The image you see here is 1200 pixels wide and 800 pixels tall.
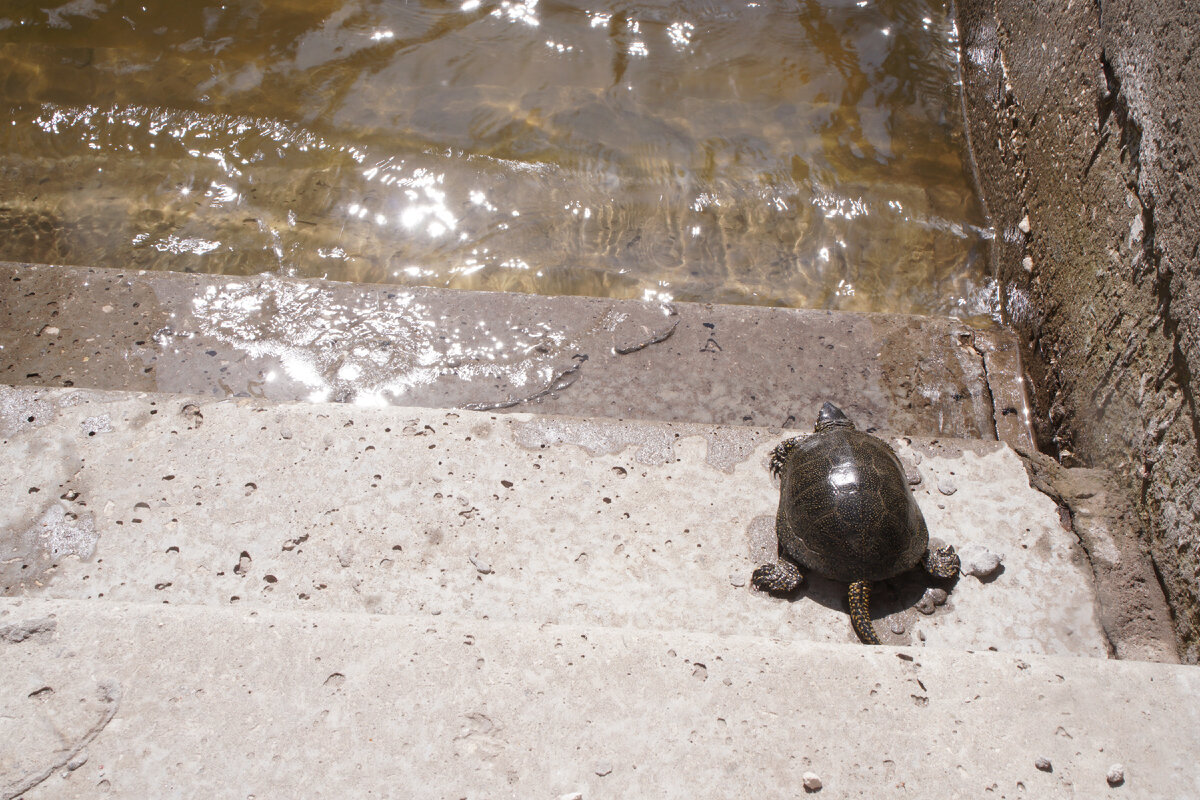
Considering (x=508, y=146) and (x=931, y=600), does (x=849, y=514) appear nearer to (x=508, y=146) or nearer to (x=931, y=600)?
(x=931, y=600)

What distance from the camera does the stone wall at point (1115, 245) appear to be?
2.41m

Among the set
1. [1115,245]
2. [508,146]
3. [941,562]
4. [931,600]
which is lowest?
[931,600]

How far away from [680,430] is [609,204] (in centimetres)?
207

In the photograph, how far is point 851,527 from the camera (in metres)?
2.43

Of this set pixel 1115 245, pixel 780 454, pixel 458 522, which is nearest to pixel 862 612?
pixel 780 454

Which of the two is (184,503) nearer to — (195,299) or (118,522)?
(118,522)

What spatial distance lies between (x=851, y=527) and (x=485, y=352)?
1663 mm

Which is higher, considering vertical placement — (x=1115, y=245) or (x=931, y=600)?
(x=1115, y=245)

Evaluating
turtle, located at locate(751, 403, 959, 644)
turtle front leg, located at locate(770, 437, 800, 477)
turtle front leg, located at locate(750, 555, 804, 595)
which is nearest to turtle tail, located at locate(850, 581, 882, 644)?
turtle, located at locate(751, 403, 959, 644)

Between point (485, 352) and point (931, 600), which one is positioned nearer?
point (931, 600)

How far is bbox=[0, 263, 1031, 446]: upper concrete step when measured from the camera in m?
3.13

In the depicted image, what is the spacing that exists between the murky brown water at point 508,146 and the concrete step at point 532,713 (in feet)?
8.05

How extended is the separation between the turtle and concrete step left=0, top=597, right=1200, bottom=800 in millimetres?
425

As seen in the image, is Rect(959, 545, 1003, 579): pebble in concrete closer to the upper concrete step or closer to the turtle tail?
the turtle tail
